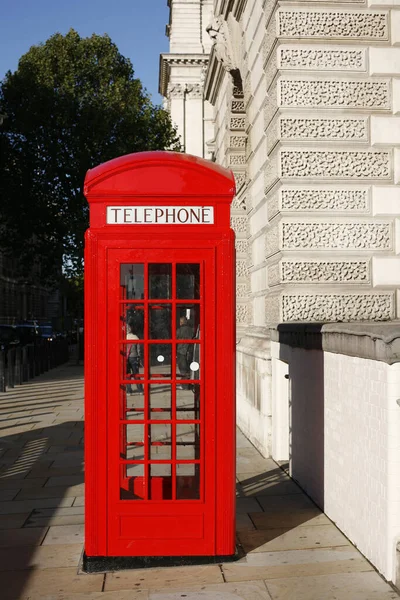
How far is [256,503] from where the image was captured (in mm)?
7000

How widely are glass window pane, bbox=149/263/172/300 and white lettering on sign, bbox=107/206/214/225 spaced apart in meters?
0.32

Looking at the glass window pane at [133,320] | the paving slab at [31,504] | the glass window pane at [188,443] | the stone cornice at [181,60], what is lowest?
the paving slab at [31,504]

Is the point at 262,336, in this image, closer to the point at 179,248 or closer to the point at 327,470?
the point at 327,470

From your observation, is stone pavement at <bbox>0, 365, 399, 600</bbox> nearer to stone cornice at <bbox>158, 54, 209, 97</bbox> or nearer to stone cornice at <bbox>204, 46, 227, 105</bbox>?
stone cornice at <bbox>204, 46, 227, 105</bbox>

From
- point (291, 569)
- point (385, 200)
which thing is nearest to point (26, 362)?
point (385, 200)

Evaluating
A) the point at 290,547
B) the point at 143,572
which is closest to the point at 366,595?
the point at 290,547

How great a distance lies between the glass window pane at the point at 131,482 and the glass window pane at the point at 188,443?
0.94 ft

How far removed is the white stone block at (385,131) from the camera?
9.12 meters

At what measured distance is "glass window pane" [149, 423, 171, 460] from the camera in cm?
527

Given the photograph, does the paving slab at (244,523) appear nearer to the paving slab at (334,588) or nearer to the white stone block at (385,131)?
the paving slab at (334,588)

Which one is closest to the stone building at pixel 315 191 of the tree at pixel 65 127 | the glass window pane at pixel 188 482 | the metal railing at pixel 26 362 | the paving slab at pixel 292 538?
the paving slab at pixel 292 538

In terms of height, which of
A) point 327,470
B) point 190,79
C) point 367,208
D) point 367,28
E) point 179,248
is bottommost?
point 327,470

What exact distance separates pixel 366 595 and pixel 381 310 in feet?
15.8

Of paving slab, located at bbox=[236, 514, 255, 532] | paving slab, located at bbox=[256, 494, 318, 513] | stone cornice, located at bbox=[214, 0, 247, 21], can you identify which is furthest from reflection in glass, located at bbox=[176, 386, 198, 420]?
stone cornice, located at bbox=[214, 0, 247, 21]
